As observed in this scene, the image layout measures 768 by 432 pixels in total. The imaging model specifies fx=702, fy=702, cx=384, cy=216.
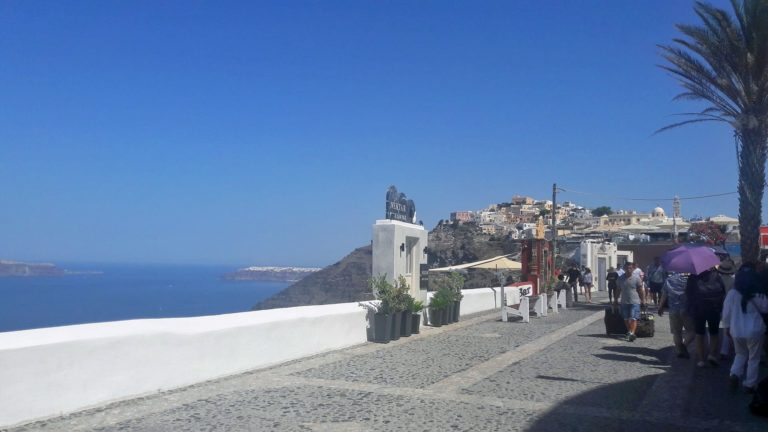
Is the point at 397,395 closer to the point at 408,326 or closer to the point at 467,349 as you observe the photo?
the point at 467,349

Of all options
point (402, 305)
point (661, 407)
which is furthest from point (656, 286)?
point (661, 407)

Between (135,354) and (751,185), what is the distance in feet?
51.2

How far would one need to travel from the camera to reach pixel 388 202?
15461mm

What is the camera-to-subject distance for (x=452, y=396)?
8.45 metres

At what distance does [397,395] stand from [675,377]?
4.21 m

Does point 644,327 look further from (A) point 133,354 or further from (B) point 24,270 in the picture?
(B) point 24,270

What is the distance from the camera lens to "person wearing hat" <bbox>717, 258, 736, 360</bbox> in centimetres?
1094

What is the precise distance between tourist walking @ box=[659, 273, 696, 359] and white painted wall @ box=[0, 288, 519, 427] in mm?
5704

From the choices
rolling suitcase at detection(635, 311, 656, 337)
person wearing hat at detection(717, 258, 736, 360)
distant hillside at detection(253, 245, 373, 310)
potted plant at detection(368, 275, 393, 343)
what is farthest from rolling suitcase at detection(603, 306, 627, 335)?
distant hillside at detection(253, 245, 373, 310)

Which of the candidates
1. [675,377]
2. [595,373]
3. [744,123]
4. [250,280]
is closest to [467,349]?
[595,373]

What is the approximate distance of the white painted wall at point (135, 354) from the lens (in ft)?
22.5

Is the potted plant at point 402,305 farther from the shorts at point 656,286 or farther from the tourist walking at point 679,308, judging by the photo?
the shorts at point 656,286

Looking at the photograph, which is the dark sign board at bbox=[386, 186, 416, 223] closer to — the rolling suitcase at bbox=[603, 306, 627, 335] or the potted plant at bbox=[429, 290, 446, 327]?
the potted plant at bbox=[429, 290, 446, 327]

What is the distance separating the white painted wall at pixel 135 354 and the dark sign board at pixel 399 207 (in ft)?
13.2
